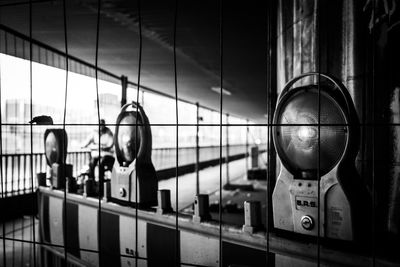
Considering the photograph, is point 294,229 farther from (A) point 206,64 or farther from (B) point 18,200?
(B) point 18,200

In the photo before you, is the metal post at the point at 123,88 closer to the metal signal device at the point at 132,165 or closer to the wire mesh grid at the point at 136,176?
the wire mesh grid at the point at 136,176

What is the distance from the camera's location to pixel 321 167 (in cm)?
166

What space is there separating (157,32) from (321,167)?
12.1 ft

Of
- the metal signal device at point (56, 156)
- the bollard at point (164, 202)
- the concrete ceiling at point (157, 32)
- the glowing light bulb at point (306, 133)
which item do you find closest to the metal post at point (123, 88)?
the concrete ceiling at point (157, 32)

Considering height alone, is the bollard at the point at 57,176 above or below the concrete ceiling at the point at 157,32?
below

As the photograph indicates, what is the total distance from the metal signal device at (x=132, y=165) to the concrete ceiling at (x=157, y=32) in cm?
169

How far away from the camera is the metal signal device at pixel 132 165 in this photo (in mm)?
2498

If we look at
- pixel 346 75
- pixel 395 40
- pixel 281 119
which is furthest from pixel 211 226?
pixel 395 40

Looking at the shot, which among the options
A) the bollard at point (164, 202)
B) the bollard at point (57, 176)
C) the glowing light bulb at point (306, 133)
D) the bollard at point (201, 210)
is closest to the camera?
the glowing light bulb at point (306, 133)

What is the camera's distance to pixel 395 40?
1.91 m

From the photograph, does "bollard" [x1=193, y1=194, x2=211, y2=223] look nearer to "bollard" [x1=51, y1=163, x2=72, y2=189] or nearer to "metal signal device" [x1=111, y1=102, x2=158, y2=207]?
"metal signal device" [x1=111, y1=102, x2=158, y2=207]

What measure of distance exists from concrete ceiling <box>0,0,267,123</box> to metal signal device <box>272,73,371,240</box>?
234 centimetres

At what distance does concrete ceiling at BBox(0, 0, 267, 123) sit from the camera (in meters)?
3.82

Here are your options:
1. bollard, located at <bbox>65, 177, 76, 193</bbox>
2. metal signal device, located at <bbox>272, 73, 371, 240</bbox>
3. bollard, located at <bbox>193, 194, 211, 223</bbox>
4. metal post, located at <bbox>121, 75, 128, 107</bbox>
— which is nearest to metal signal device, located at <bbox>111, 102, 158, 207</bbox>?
bollard, located at <bbox>193, 194, 211, 223</bbox>
